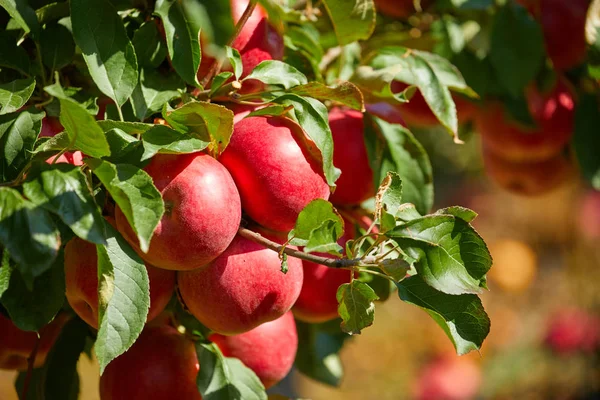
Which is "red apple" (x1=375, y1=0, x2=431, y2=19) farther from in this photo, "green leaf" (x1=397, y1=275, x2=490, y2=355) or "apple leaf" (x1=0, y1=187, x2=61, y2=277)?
"apple leaf" (x1=0, y1=187, x2=61, y2=277)

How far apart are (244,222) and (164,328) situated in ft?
0.42

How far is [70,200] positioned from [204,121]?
121 millimetres

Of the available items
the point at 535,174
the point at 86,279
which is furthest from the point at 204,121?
the point at 535,174

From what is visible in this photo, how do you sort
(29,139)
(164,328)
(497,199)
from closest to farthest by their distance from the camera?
(29,139) → (164,328) → (497,199)

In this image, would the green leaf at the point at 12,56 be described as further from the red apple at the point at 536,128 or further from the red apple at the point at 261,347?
the red apple at the point at 536,128

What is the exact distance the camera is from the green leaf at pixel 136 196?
0.42m

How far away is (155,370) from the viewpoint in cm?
59

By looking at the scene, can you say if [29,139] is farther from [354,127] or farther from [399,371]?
[399,371]

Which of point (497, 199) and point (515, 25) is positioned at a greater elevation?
point (515, 25)

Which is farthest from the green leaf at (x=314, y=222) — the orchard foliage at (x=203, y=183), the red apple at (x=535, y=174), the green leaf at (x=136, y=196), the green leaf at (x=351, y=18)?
the red apple at (x=535, y=174)

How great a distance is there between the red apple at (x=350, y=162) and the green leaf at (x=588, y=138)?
1.23ft

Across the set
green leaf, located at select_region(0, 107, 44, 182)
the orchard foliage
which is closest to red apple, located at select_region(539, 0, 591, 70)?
the orchard foliage

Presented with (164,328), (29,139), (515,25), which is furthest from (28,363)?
(515,25)

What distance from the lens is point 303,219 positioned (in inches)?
19.3
